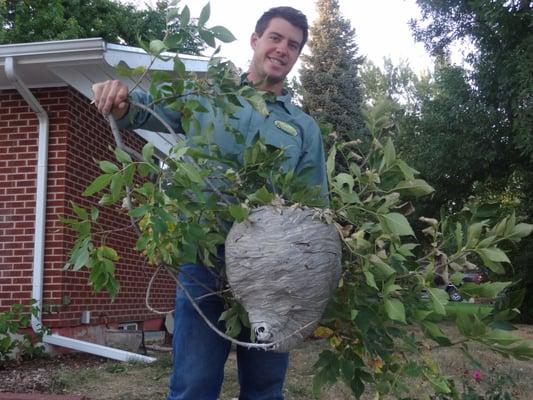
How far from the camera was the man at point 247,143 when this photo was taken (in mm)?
1845

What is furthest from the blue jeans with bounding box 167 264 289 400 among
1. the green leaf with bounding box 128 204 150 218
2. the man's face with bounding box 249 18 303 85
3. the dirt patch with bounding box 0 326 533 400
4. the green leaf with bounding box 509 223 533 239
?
the dirt patch with bounding box 0 326 533 400

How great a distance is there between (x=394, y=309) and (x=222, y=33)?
829 millimetres

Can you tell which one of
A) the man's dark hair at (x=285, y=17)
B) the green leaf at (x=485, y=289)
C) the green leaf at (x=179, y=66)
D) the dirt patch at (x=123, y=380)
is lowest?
the dirt patch at (x=123, y=380)

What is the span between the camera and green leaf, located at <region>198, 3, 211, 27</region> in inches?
64.1

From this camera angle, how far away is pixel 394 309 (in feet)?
4.80

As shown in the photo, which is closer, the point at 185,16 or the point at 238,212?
the point at 238,212

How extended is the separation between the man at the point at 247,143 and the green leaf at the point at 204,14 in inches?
9.7

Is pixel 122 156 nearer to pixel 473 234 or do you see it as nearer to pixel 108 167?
pixel 108 167

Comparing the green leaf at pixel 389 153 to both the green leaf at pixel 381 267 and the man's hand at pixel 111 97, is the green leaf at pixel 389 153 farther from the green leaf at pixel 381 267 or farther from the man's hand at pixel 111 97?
the man's hand at pixel 111 97

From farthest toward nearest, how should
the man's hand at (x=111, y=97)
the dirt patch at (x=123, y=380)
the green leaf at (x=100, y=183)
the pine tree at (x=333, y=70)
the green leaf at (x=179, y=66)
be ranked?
1. the pine tree at (x=333, y=70)
2. the dirt patch at (x=123, y=380)
3. the man's hand at (x=111, y=97)
4. the green leaf at (x=179, y=66)
5. the green leaf at (x=100, y=183)

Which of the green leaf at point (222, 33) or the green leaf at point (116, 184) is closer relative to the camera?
the green leaf at point (116, 184)

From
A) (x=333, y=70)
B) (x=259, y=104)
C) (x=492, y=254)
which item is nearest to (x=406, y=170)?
(x=492, y=254)

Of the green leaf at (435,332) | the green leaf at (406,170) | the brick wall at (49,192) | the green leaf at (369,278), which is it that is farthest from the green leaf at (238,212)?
the brick wall at (49,192)

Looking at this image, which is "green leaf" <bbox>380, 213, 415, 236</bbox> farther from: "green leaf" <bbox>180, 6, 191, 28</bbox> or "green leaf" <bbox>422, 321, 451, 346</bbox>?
"green leaf" <bbox>180, 6, 191, 28</bbox>
